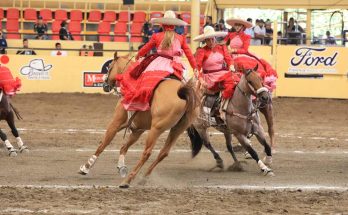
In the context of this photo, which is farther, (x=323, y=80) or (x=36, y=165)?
(x=323, y=80)

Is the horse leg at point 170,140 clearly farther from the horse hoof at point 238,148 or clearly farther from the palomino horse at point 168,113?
the horse hoof at point 238,148

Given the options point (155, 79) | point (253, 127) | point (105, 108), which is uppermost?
point (155, 79)

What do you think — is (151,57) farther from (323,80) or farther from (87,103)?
(323,80)

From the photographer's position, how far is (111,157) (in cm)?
1382

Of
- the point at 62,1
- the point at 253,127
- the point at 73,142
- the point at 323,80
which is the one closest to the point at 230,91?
the point at 253,127

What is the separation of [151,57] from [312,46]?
573 inches

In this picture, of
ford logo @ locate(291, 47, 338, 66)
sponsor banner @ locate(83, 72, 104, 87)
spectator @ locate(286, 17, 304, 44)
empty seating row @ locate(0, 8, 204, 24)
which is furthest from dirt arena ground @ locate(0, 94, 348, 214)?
empty seating row @ locate(0, 8, 204, 24)

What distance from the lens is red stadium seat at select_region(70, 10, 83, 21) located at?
31.1m

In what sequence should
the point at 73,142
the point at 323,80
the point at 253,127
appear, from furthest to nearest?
the point at 323,80 < the point at 73,142 < the point at 253,127

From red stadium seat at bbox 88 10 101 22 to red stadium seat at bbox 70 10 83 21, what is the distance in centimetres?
40

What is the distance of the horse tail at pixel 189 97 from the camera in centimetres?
1031

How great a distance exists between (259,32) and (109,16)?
7613 mm

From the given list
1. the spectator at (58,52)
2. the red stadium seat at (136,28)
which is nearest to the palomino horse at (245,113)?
the spectator at (58,52)

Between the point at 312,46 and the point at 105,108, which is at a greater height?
the point at 312,46
